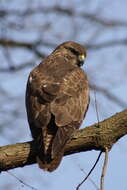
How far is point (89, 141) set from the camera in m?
6.17

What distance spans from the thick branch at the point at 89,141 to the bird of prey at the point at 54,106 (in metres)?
0.13

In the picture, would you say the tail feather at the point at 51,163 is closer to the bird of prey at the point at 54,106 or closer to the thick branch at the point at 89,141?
the bird of prey at the point at 54,106

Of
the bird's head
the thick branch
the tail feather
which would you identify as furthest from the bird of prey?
the bird's head

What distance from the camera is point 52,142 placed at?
252 inches

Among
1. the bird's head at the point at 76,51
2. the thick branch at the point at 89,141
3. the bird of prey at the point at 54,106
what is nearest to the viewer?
the thick branch at the point at 89,141

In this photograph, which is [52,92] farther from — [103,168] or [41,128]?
[103,168]

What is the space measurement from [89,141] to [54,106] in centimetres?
62

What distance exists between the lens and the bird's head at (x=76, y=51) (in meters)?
8.40

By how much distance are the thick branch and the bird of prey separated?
13 cm

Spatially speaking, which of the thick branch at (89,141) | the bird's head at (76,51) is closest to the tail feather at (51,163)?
the thick branch at (89,141)

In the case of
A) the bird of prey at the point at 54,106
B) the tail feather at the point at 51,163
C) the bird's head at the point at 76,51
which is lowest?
the bird's head at the point at 76,51

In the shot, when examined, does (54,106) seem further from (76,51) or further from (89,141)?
(76,51)

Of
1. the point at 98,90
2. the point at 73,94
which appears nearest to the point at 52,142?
the point at 73,94

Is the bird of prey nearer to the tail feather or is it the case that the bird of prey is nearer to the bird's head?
the tail feather
